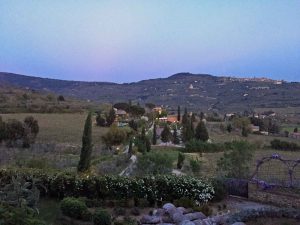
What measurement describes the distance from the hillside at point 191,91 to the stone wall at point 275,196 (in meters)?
79.3

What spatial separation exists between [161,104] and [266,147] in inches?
2621

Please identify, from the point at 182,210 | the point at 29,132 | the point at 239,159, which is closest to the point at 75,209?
the point at 182,210

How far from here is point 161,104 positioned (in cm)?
11300

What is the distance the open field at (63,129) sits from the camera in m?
47.3

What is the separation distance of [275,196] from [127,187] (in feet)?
19.5

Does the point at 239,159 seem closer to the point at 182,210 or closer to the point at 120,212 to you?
the point at 182,210

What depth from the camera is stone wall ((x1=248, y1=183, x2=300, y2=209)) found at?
17812mm

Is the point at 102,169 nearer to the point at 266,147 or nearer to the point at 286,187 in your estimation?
the point at 286,187

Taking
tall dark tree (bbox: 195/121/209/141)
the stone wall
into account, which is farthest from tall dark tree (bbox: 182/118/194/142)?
the stone wall

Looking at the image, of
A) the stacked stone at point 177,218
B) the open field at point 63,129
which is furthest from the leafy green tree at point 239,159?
the open field at point 63,129

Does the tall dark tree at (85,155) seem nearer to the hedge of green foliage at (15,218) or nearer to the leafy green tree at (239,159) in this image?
the leafy green tree at (239,159)

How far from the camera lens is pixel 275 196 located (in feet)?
61.0

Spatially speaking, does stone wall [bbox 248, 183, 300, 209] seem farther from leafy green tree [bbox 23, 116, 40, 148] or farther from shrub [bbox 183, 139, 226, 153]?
leafy green tree [bbox 23, 116, 40, 148]

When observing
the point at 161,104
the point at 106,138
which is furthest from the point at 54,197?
the point at 161,104
